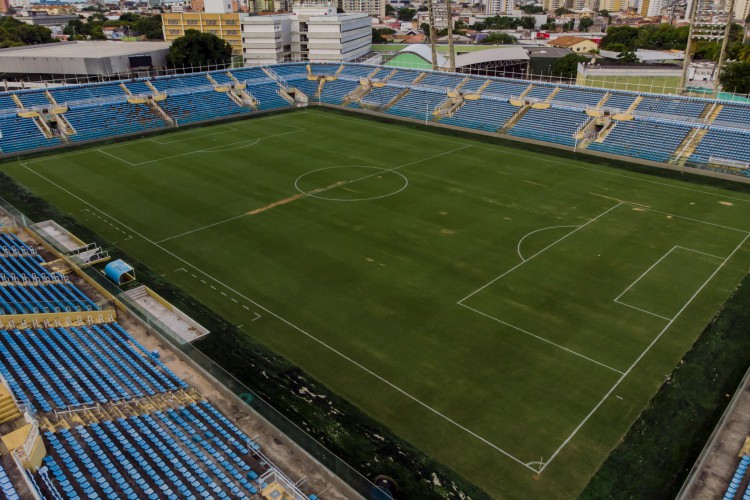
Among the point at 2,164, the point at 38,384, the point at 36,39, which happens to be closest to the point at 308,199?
the point at 38,384

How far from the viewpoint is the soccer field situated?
821 inches

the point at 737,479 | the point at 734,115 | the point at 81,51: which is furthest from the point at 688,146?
the point at 81,51

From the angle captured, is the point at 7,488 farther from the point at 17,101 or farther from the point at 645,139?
the point at 17,101

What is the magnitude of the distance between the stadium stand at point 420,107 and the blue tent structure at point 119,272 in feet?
103

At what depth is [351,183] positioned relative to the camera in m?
44.2

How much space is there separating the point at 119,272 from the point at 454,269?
17505mm

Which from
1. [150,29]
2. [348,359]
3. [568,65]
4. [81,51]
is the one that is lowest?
[348,359]

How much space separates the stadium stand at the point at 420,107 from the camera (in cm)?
5109

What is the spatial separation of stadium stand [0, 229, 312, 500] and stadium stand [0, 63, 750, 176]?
39.9m

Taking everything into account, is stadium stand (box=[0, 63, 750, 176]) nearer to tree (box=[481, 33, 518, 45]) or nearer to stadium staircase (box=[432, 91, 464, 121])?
stadium staircase (box=[432, 91, 464, 121])

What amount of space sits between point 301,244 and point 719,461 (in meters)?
23.2

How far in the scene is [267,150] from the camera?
53.2 m

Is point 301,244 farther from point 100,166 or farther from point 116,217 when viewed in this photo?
point 100,166

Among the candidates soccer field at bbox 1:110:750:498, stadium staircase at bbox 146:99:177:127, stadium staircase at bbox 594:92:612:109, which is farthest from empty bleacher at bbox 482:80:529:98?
stadium staircase at bbox 146:99:177:127
